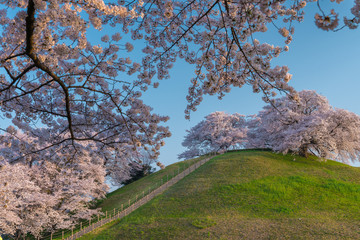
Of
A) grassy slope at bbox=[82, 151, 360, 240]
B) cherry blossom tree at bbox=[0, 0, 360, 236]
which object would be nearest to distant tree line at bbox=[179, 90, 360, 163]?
grassy slope at bbox=[82, 151, 360, 240]

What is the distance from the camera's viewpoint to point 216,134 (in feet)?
145

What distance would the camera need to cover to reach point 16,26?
507 cm

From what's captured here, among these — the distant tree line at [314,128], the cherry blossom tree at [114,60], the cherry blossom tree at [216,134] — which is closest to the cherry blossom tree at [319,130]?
the distant tree line at [314,128]

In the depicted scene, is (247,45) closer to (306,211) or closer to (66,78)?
(66,78)

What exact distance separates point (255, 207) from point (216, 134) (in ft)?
90.5

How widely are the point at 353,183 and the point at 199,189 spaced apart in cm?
1312

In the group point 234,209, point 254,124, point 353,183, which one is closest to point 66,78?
point 234,209

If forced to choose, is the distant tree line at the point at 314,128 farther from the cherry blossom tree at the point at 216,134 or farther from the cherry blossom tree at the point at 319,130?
the cherry blossom tree at the point at 216,134

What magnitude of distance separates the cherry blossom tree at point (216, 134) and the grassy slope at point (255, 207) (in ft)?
53.4

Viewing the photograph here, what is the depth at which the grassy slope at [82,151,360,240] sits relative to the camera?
13.3 metres

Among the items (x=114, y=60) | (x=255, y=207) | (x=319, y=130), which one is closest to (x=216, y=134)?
(x=319, y=130)

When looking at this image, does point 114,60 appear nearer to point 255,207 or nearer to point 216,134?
point 255,207

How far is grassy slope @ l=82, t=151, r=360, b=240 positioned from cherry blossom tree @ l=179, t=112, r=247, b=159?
1627 cm

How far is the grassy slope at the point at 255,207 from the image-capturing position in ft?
43.8
